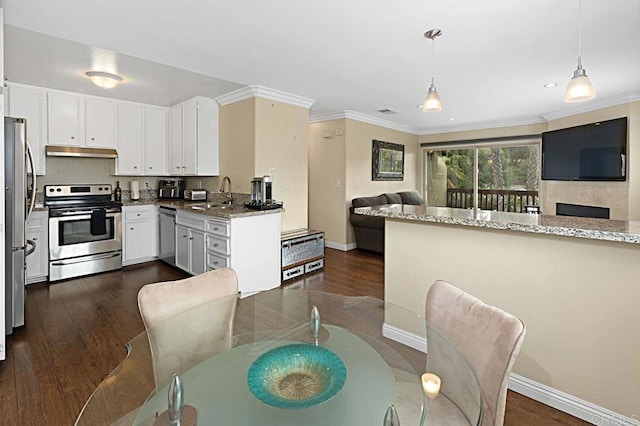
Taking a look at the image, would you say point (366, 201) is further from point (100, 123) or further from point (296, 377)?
point (296, 377)

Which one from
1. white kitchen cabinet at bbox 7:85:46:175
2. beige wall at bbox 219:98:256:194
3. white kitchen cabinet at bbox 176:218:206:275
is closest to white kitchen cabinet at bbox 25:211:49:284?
white kitchen cabinet at bbox 7:85:46:175

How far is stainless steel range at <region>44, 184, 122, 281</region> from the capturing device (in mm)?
4000

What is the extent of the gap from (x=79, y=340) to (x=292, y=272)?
7.50ft

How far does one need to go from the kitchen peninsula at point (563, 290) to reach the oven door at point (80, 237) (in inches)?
159

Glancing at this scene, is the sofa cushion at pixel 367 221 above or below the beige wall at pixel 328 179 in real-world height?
below

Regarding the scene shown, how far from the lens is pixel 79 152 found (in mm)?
4375

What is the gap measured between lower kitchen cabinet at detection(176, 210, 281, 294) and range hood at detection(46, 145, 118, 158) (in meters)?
1.54

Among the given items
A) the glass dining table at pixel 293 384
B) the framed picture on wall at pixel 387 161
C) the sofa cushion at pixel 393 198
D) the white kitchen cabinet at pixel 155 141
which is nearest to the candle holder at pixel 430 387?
the glass dining table at pixel 293 384

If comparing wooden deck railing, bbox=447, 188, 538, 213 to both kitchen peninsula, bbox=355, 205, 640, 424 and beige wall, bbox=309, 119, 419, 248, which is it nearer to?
beige wall, bbox=309, 119, 419, 248

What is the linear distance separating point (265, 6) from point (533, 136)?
608 cm

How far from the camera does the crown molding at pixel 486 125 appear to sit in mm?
6246

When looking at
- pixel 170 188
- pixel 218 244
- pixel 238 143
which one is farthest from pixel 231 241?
pixel 170 188

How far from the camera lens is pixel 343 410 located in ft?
3.60

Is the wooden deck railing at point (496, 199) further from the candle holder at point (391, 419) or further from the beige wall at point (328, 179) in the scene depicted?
the candle holder at point (391, 419)
